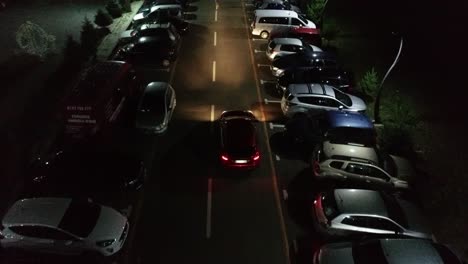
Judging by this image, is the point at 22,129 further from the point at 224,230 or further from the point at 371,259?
the point at 371,259

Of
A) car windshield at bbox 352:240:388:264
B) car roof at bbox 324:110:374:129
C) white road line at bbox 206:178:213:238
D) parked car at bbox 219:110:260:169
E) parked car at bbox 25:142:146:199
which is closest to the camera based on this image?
car windshield at bbox 352:240:388:264

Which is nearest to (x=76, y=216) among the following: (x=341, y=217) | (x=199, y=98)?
(x=341, y=217)

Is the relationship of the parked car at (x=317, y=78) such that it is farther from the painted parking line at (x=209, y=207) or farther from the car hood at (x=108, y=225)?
the car hood at (x=108, y=225)

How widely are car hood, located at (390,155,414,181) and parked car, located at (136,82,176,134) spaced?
1010cm

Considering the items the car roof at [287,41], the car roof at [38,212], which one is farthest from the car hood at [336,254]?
the car roof at [287,41]

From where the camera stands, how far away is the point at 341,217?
43.2 feet

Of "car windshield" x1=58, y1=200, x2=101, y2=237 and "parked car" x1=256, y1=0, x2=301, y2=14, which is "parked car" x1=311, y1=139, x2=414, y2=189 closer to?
"car windshield" x1=58, y1=200, x2=101, y2=237

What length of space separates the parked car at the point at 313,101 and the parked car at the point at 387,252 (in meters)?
8.56

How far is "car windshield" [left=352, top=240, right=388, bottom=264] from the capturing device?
38.0 ft

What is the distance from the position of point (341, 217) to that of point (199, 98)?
1121 centimetres

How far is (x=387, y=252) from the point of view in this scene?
38.6 feet

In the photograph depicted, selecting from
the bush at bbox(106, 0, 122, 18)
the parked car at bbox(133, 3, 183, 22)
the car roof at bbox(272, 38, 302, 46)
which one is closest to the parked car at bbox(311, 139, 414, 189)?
the car roof at bbox(272, 38, 302, 46)

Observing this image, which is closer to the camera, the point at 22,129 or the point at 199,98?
the point at 22,129

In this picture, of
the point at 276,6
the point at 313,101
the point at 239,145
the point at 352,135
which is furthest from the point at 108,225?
the point at 276,6
